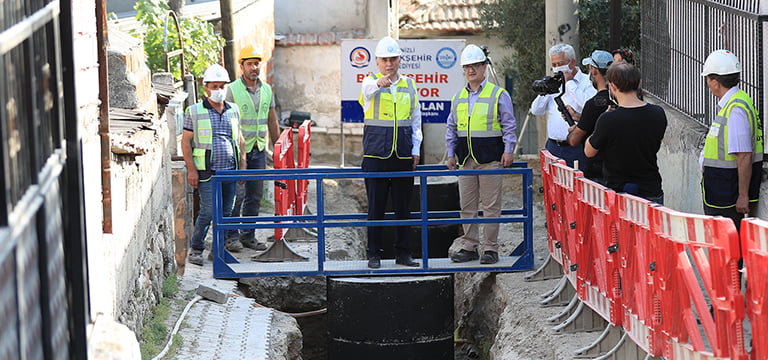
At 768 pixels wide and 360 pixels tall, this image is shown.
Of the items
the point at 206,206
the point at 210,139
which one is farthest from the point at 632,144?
the point at 206,206

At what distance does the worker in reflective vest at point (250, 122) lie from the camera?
11.6 meters

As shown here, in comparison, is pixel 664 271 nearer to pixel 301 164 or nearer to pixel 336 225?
pixel 336 225

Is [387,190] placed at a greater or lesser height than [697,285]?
greater

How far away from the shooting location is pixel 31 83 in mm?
4121

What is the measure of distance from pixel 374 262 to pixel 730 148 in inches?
144

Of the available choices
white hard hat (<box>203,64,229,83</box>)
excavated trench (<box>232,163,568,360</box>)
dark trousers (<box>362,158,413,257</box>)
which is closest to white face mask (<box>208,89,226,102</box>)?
white hard hat (<box>203,64,229,83</box>)

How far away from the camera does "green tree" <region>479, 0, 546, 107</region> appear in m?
18.4

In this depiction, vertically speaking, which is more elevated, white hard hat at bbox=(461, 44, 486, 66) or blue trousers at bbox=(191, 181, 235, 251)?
white hard hat at bbox=(461, 44, 486, 66)

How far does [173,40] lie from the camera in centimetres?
1597

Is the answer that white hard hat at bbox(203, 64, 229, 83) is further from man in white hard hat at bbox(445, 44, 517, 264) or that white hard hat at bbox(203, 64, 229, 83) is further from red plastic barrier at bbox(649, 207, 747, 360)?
red plastic barrier at bbox(649, 207, 747, 360)

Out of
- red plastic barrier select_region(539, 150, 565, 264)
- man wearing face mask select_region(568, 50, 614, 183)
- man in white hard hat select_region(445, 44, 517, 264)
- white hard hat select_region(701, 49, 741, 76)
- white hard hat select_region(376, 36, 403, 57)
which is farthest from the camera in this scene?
man in white hard hat select_region(445, 44, 517, 264)

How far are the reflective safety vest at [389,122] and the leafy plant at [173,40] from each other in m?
5.50

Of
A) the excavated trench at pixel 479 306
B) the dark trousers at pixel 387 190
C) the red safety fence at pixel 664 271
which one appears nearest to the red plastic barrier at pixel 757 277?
the red safety fence at pixel 664 271

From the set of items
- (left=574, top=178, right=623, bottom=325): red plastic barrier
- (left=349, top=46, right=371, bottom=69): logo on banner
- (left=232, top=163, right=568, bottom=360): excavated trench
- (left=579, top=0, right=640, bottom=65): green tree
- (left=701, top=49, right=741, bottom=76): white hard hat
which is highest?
(left=579, top=0, right=640, bottom=65): green tree
